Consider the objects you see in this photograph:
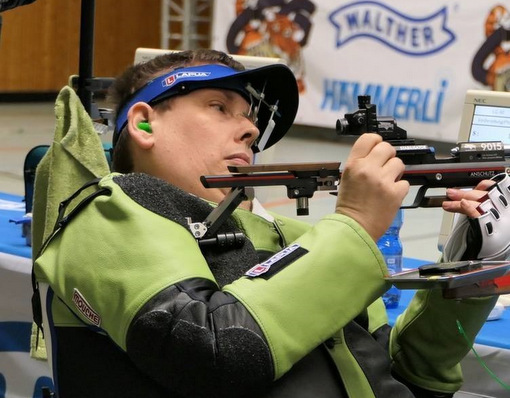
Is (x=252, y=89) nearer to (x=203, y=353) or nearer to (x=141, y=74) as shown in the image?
(x=141, y=74)

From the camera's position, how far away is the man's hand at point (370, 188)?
1292mm

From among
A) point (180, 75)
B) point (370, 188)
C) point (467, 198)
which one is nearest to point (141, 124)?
point (180, 75)

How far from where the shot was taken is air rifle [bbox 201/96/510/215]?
4.29ft

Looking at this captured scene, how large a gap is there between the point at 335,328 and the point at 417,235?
3.92 m

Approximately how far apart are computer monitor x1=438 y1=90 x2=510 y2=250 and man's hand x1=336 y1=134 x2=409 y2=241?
3.46 feet

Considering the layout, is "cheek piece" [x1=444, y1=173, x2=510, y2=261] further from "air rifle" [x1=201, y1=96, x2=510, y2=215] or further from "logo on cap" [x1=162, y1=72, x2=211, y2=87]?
"logo on cap" [x1=162, y1=72, x2=211, y2=87]

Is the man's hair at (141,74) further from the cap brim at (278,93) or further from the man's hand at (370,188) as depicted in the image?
the man's hand at (370,188)

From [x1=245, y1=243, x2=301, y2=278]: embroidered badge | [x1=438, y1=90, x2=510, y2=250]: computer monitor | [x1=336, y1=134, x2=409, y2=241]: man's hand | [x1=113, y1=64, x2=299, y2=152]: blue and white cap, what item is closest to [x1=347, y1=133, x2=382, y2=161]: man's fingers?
[x1=336, y1=134, x2=409, y2=241]: man's hand

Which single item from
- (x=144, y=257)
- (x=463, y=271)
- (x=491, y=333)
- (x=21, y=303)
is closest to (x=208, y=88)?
(x=144, y=257)

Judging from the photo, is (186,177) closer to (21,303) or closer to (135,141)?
(135,141)

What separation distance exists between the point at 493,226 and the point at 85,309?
0.66 meters

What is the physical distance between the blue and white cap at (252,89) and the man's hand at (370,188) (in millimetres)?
304

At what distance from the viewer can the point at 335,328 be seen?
124cm

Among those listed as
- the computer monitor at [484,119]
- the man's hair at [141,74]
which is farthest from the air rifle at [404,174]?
the computer monitor at [484,119]
